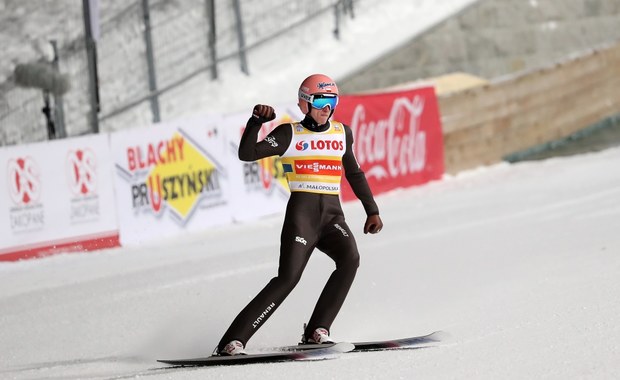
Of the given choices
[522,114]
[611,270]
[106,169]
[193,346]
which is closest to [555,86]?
[522,114]

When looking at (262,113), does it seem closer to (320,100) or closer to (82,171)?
(320,100)

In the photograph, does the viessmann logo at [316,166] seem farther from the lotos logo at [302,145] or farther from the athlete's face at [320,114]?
the athlete's face at [320,114]

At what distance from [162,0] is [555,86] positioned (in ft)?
25.6

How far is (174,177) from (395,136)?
178 inches

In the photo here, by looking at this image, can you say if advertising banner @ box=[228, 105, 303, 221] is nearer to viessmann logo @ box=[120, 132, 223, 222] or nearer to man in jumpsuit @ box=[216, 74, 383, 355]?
viessmann logo @ box=[120, 132, 223, 222]

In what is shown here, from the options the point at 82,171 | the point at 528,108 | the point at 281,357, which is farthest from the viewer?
the point at 528,108

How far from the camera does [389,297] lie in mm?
9453

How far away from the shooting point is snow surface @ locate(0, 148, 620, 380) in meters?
6.88

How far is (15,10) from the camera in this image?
71.7 ft

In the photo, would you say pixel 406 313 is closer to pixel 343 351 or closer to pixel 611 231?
pixel 343 351

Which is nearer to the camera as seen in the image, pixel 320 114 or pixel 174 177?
pixel 320 114

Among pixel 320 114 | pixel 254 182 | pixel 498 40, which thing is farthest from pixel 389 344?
pixel 498 40

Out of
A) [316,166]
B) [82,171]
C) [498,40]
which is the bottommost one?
[316,166]

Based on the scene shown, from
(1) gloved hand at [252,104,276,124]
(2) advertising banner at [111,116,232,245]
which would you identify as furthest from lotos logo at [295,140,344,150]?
(2) advertising banner at [111,116,232,245]
